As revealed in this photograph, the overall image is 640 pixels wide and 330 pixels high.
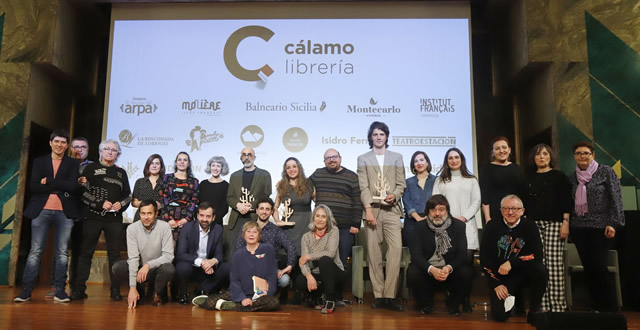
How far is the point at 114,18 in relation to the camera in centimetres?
584

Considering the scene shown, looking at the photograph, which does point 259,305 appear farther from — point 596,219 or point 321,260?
point 596,219

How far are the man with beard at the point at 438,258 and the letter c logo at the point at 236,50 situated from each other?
8.96 ft

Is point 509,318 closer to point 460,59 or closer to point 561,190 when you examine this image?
point 561,190

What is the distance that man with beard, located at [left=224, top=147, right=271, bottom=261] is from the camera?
4.35 meters

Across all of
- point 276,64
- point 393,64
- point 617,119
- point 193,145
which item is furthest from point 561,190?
point 193,145

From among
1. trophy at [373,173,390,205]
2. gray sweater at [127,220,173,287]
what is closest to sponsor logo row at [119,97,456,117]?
trophy at [373,173,390,205]

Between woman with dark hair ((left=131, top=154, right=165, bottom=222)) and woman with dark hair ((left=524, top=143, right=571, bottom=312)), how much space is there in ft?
9.58

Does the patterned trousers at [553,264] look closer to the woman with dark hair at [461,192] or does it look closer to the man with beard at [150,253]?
the woman with dark hair at [461,192]

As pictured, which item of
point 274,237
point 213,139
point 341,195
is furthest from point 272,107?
point 274,237

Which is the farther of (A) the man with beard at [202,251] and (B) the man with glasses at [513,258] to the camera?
(A) the man with beard at [202,251]

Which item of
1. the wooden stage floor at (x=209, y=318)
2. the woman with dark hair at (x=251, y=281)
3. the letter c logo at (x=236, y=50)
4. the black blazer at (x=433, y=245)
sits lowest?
the wooden stage floor at (x=209, y=318)

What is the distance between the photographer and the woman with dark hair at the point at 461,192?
13.2 ft

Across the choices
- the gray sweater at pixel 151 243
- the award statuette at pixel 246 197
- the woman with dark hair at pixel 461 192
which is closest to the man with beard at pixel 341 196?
the award statuette at pixel 246 197

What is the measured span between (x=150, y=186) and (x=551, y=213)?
124 inches
